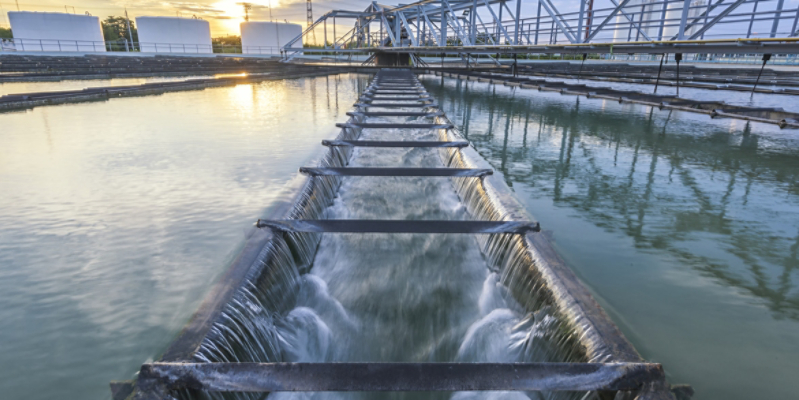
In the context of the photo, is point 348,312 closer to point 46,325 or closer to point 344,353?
point 344,353

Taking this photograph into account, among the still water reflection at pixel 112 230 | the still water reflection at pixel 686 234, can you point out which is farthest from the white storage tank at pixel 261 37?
the still water reflection at pixel 686 234

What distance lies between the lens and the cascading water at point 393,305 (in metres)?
2.16

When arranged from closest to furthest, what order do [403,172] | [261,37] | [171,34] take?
[403,172] → [171,34] → [261,37]

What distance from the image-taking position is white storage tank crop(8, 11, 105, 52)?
118 ft

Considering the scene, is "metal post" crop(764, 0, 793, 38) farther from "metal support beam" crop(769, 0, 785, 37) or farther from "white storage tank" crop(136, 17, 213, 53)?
"white storage tank" crop(136, 17, 213, 53)

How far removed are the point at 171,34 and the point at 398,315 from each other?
49.0m

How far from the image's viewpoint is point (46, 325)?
2.18 metres

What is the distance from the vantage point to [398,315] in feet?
9.24

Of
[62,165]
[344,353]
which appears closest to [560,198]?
[344,353]

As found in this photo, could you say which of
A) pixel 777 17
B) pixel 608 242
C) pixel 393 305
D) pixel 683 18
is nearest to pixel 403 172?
pixel 393 305

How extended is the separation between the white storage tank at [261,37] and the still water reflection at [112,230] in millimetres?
44960

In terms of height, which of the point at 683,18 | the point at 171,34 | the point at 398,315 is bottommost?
the point at 398,315

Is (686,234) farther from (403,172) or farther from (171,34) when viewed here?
(171,34)

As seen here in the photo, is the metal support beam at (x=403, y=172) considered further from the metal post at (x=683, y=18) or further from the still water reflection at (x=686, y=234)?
the metal post at (x=683, y=18)
